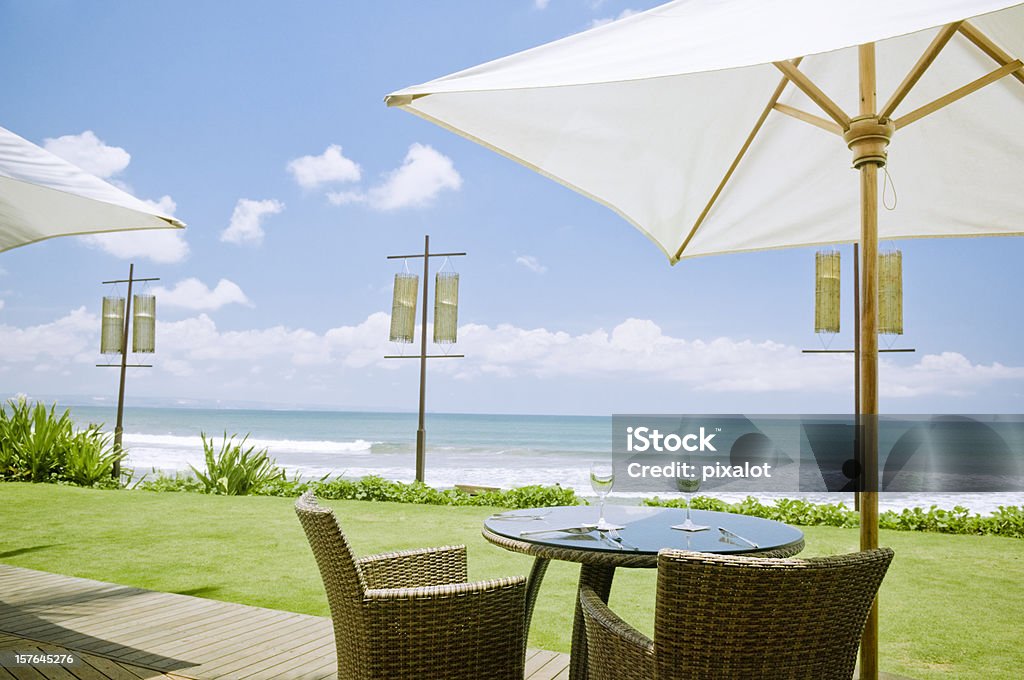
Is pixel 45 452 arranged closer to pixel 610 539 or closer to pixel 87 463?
pixel 87 463

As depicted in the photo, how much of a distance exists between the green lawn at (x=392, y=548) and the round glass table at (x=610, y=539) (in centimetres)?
129

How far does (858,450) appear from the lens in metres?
2.34

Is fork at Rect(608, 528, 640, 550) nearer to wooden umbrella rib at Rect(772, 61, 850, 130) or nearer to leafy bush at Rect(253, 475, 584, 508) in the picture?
wooden umbrella rib at Rect(772, 61, 850, 130)

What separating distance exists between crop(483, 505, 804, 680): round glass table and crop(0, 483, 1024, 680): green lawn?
50.9 inches

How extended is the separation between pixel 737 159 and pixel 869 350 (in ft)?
4.18

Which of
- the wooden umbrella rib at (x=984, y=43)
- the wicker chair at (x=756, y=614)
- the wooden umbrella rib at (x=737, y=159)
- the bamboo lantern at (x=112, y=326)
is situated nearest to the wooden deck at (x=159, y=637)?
the wicker chair at (x=756, y=614)

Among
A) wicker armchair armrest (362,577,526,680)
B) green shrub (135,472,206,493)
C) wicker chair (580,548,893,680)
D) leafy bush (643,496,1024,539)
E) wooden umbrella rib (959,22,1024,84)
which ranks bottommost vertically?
green shrub (135,472,206,493)

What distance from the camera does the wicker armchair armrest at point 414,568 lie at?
97.0 inches

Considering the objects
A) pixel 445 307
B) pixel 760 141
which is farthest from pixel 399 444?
pixel 760 141

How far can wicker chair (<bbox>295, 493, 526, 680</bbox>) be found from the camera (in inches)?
79.8

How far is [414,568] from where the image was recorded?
2549mm

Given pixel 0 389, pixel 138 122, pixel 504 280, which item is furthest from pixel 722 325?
pixel 0 389

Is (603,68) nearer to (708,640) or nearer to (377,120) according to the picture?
(708,640)

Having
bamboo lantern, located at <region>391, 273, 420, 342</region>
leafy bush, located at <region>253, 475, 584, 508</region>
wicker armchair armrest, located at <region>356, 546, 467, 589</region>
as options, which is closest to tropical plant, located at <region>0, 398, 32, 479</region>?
leafy bush, located at <region>253, 475, 584, 508</region>
